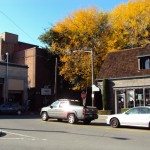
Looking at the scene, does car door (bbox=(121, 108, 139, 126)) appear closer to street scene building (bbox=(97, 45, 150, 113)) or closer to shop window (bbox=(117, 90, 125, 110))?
street scene building (bbox=(97, 45, 150, 113))

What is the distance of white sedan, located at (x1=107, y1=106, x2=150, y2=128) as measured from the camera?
80.9 feet

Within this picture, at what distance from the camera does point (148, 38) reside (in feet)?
174

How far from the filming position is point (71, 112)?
97.7 ft

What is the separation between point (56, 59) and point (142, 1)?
1472 cm

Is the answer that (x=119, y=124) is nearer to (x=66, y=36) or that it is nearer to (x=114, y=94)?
(x=114, y=94)

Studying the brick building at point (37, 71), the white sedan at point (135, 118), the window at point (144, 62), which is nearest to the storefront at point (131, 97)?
the window at point (144, 62)

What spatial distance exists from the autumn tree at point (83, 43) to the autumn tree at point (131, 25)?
1587mm

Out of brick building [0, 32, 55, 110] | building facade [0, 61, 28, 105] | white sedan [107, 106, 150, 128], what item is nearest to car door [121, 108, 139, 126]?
white sedan [107, 106, 150, 128]

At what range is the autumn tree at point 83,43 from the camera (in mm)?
54312

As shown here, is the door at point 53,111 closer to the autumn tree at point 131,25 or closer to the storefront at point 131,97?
the storefront at point 131,97

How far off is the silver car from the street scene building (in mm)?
12185

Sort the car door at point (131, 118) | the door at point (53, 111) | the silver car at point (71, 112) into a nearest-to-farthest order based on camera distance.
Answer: the car door at point (131, 118), the silver car at point (71, 112), the door at point (53, 111)

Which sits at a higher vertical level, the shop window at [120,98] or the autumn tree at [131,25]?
the autumn tree at [131,25]

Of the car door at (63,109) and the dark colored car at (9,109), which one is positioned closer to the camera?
the car door at (63,109)
